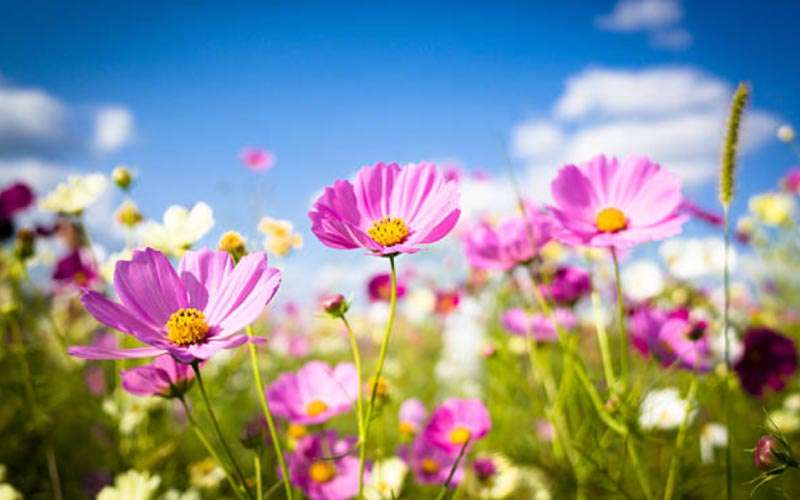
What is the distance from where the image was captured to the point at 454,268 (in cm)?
306

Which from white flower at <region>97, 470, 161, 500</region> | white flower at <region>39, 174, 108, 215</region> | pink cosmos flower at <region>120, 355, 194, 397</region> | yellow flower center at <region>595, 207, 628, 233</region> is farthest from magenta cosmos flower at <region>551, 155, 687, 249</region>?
white flower at <region>39, 174, 108, 215</region>

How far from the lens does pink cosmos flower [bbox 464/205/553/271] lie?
1.12 m

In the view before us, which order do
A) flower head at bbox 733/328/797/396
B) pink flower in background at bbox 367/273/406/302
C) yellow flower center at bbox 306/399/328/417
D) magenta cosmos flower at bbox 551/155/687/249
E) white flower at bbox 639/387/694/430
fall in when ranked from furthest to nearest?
pink flower in background at bbox 367/273/406/302, flower head at bbox 733/328/797/396, white flower at bbox 639/387/694/430, yellow flower center at bbox 306/399/328/417, magenta cosmos flower at bbox 551/155/687/249

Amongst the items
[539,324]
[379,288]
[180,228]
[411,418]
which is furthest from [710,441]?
[180,228]

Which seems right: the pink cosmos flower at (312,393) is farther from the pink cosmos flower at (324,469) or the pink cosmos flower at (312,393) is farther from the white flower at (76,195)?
the white flower at (76,195)

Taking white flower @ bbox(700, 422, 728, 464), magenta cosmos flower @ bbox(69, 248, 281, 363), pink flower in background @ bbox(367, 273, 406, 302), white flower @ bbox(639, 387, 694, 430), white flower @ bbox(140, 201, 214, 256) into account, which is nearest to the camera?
magenta cosmos flower @ bbox(69, 248, 281, 363)

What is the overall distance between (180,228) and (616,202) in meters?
0.73

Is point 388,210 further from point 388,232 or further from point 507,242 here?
point 507,242

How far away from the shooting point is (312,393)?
120cm

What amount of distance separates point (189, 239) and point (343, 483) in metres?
0.52

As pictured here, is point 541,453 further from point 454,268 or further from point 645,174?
point 454,268

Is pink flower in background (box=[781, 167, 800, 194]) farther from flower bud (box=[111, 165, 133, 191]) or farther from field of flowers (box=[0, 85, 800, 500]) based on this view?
flower bud (box=[111, 165, 133, 191])

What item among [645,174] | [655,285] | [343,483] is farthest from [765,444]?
[655,285]

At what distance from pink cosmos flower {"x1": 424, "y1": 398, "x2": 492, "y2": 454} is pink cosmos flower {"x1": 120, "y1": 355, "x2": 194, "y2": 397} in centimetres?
57
